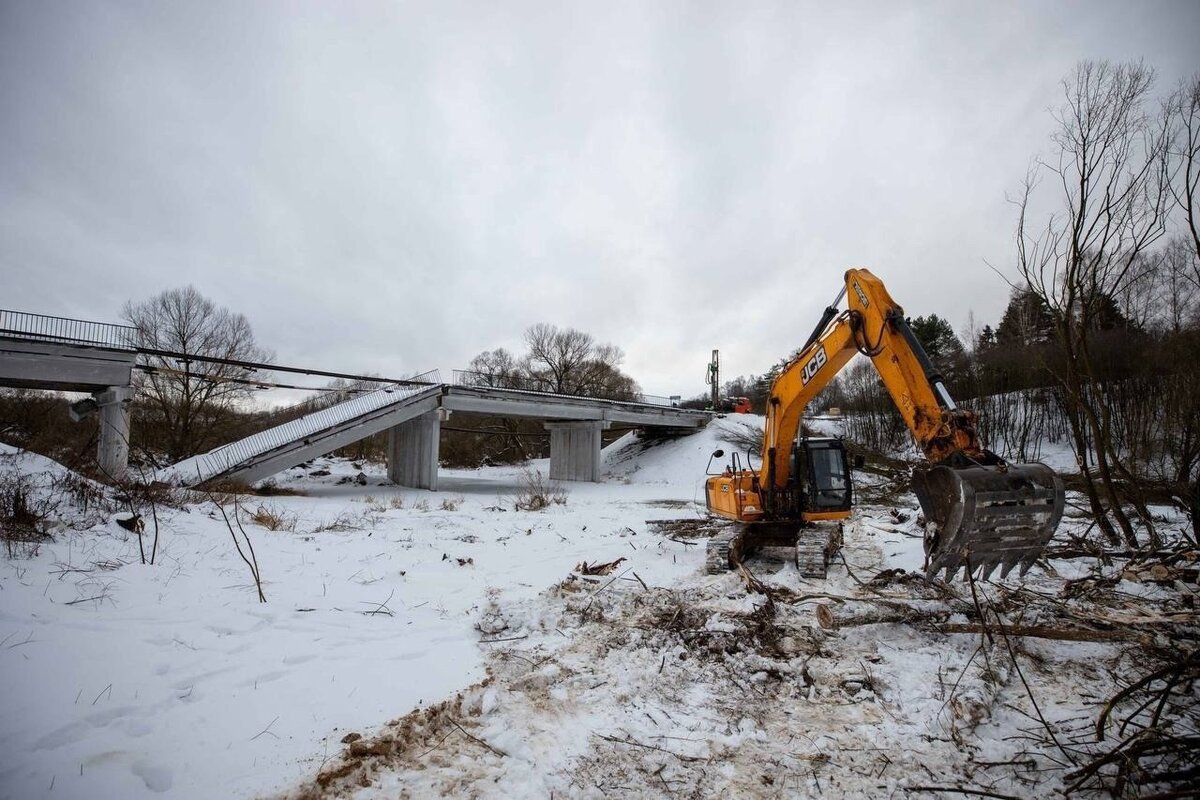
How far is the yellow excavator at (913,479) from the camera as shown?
4.20 meters

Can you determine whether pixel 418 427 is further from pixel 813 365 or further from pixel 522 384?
pixel 522 384

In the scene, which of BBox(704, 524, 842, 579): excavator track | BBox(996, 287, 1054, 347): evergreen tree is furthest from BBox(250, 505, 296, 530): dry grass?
BBox(996, 287, 1054, 347): evergreen tree

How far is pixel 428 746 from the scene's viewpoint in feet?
10.4

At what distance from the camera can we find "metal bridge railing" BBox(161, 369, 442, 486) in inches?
611

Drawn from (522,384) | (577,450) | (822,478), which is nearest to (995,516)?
(822,478)

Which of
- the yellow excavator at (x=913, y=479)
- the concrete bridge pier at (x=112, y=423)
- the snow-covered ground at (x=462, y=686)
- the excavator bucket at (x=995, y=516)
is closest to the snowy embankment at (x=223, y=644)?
the snow-covered ground at (x=462, y=686)

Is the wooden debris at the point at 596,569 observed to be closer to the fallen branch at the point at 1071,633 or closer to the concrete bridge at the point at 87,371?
the fallen branch at the point at 1071,633

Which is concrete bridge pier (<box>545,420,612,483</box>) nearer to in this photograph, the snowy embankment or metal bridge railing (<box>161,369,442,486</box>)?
metal bridge railing (<box>161,369,442,486</box>)

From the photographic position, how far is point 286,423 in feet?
60.7

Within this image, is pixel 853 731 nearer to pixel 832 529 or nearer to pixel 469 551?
pixel 832 529

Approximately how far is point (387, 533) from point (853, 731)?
29.3ft

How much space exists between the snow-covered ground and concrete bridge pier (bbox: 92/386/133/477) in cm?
1268

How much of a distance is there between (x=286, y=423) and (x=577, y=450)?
14.9 m

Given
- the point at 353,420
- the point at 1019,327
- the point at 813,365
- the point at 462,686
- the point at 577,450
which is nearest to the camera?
the point at 462,686
